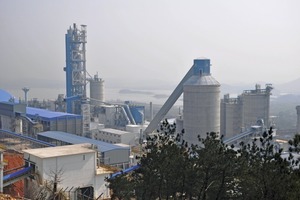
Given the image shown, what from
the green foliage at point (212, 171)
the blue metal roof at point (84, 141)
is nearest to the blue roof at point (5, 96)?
the blue metal roof at point (84, 141)

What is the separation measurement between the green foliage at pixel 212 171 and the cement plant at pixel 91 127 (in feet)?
3.38

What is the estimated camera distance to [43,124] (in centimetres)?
1853

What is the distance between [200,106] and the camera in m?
17.3

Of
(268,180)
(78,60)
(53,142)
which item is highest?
(78,60)

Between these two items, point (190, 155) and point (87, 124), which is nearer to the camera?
point (190, 155)

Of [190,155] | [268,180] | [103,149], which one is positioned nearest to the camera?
[268,180]

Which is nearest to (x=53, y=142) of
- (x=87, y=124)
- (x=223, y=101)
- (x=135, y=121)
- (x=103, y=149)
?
(x=103, y=149)

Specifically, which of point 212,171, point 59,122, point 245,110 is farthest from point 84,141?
point 245,110

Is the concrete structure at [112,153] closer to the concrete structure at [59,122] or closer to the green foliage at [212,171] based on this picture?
the concrete structure at [59,122]

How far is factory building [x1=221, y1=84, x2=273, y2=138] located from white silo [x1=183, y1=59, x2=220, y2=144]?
289cm

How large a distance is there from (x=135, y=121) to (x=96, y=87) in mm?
5168

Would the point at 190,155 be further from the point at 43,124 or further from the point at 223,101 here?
the point at 223,101

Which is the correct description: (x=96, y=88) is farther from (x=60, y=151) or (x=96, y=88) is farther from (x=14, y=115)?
(x=60, y=151)

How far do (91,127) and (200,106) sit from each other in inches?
252
